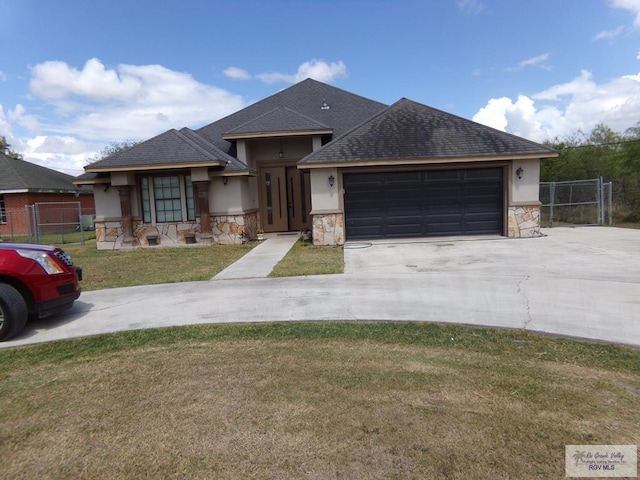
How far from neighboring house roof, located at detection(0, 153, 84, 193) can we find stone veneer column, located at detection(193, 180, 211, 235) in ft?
45.9

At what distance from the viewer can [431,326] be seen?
5582 mm

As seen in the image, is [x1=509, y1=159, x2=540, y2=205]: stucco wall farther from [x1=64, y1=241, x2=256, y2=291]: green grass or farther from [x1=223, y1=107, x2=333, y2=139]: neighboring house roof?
[x1=64, y1=241, x2=256, y2=291]: green grass

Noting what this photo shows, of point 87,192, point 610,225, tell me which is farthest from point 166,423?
point 87,192

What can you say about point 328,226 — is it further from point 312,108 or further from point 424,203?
point 312,108

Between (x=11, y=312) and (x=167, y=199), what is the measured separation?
1097cm

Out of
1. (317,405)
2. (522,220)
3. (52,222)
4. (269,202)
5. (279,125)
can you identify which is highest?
(279,125)

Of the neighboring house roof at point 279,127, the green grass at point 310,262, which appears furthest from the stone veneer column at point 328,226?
the neighboring house roof at point 279,127

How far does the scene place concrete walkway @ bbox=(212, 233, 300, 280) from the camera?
9633 mm

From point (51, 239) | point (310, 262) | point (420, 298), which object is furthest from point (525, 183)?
point (51, 239)

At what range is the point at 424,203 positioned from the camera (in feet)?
49.0

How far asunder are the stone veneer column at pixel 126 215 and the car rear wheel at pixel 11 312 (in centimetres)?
1049

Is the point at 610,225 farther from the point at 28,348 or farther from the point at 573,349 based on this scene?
the point at 28,348

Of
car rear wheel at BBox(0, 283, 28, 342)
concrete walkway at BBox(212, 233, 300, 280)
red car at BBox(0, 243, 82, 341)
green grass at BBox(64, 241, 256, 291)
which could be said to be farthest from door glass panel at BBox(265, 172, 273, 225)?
car rear wheel at BBox(0, 283, 28, 342)

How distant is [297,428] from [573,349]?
326 cm
